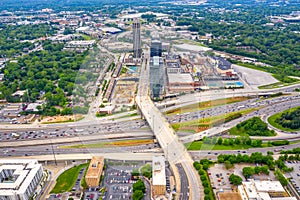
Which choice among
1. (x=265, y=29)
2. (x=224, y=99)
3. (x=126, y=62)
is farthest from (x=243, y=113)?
(x=265, y=29)

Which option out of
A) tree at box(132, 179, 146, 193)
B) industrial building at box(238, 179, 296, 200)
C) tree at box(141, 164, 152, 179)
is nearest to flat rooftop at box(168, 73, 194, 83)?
tree at box(141, 164, 152, 179)

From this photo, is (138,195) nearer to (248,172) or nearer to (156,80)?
(248,172)

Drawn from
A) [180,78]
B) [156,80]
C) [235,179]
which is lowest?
[235,179]

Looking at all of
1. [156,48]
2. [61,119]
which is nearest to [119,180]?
[61,119]

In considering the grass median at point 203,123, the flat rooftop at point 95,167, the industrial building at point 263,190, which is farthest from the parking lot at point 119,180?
the industrial building at point 263,190

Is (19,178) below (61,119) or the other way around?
the other way around

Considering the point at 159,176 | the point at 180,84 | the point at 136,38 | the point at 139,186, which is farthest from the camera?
the point at 136,38
